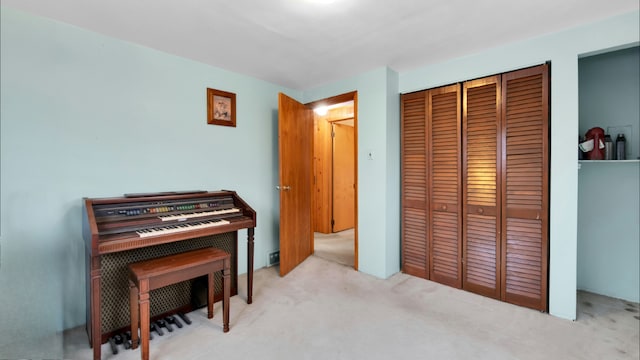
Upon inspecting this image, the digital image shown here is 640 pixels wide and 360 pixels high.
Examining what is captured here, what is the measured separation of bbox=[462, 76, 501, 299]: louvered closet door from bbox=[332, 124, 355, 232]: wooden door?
2.69 metres

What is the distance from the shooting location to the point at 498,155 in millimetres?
2498

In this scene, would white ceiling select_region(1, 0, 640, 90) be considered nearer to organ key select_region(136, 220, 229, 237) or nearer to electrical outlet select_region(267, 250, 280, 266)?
organ key select_region(136, 220, 229, 237)

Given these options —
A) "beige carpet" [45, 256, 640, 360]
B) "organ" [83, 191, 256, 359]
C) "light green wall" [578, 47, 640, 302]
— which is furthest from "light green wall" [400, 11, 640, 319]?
"organ" [83, 191, 256, 359]

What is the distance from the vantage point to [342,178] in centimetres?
543

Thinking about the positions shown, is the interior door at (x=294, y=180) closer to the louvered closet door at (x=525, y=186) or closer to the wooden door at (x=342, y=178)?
the wooden door at (x=342, y=178)

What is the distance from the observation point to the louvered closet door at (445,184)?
109 inches

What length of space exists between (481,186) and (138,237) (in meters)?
2.75

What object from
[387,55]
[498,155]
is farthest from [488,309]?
[387,55]

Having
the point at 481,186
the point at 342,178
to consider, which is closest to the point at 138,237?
the point at 481,186

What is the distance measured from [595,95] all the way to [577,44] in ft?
2.58

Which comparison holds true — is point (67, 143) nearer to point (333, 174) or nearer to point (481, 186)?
point (481, 186)

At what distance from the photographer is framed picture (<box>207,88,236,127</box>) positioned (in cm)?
282

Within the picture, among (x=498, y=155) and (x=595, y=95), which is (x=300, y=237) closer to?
(x=498, y=155)

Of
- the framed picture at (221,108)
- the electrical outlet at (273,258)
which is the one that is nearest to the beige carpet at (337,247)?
the electrical outlet at (273,258)
